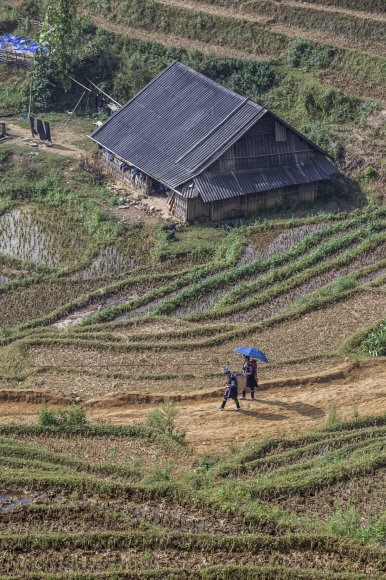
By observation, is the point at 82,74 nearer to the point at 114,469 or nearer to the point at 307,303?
the point at 307,303

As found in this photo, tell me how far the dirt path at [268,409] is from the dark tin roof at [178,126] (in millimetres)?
12351

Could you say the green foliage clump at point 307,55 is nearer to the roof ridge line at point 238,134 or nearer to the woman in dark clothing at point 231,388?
the roof ridge line at point 238,134

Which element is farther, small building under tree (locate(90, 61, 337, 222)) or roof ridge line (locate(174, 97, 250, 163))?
roof ridge line (locate(174, 97, 250, 163))

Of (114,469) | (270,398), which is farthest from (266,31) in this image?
(114,469)

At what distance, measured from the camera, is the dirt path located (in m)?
20.4

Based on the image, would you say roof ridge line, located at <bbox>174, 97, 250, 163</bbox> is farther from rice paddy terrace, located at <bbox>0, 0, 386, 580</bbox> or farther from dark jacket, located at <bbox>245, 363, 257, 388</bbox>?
dark jacket, located at <bbox>245, 363, 257, 388</bbox>

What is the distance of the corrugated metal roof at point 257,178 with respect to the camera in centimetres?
3319

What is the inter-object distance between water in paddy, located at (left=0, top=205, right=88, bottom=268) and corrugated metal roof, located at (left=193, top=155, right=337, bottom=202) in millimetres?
4732

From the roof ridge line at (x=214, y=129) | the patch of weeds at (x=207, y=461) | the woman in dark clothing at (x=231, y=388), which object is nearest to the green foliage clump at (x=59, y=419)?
the patch of weeds at (x=207, y=461)

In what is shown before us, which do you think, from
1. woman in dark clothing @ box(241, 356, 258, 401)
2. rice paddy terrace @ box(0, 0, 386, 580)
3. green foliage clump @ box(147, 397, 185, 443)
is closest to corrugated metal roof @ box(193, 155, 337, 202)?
rice paddy terrace @ box(0, 0, 386, 580)

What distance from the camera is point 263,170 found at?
3472 centimetres

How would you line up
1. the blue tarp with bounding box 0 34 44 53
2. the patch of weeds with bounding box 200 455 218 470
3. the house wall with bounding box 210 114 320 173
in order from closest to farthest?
the patch of weeds with bounding box 200 455 218 470 < the house wall with bounding box 210 114 320 173 < the blue tarp with bounding box 0 34 44 53

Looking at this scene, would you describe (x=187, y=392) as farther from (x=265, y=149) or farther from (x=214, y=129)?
(x=214, y=129)

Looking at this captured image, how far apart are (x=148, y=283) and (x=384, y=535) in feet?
52.1
